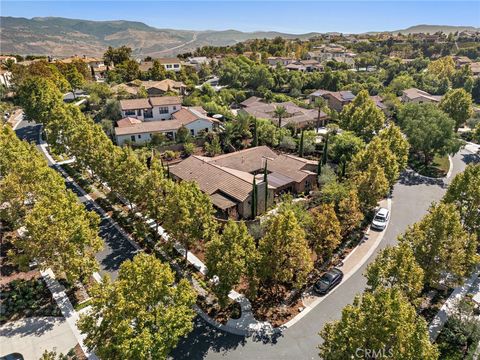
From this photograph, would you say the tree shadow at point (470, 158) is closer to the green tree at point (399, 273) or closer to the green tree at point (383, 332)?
the green tree at point (399, 273)

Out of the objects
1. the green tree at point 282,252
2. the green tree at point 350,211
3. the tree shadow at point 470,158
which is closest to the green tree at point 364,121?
the tree shadow at point 470,158

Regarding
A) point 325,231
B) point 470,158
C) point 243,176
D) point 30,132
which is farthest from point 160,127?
point 470,158

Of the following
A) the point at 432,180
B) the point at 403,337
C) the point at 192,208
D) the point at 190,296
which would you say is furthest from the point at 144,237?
the point at 432,180

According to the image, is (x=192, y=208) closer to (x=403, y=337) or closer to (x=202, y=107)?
(x=403, y=337)

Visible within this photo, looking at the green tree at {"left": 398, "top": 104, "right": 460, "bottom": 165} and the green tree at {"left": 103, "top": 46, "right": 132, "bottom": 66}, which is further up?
the green tree at {"left": 103, "top": 46, "right": 132, "bottom": 66}

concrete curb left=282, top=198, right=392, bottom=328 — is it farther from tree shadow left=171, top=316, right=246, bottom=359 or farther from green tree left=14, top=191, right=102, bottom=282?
green tree left=14, top=191, right=102, bottom=282

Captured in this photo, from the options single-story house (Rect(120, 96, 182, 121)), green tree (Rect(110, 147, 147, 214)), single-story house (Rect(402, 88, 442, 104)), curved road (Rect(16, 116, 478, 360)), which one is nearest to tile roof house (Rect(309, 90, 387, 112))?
single-story house (Rect(402, 88, 442, 104))
